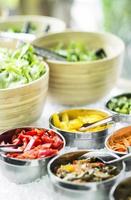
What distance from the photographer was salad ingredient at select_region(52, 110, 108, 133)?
4.52ft

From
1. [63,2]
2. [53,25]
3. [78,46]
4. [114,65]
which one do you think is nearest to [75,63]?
[114,65]

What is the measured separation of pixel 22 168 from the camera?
1181 millimetres

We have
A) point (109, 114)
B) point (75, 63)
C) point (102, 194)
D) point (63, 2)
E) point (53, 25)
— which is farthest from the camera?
point (63, 2)

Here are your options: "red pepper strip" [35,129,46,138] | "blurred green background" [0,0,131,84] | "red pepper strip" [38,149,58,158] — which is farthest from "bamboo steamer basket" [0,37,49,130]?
"blurred green background" [0,0,131,84]

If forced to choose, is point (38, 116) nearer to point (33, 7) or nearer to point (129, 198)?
point (129, 198)

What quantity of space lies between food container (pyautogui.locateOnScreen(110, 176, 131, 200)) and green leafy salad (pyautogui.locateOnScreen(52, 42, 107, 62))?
2.21ft

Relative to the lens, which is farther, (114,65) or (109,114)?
(114,65)

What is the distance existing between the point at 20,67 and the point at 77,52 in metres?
0.31

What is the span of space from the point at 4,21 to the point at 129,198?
47.1 inches

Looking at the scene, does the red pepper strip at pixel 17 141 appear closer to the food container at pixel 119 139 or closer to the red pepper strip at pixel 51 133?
the red pepper strip at pixel 51 133

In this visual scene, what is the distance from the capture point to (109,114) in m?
1.43

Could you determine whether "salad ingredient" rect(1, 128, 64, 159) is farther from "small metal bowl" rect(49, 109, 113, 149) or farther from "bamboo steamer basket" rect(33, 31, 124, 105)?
"bamboo steamer basket" rect(33, 31, 124, 105)

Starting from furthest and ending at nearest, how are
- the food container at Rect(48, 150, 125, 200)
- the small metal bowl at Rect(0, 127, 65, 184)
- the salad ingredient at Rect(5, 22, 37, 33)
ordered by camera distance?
the salad ingredient at Rect(5, 22, 37, 33) < the small metal bowl at Rect(0, 127, 65, 184) < the food container at Rect(48, 150, 125, 200)

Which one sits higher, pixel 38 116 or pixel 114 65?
pixel 114 65
